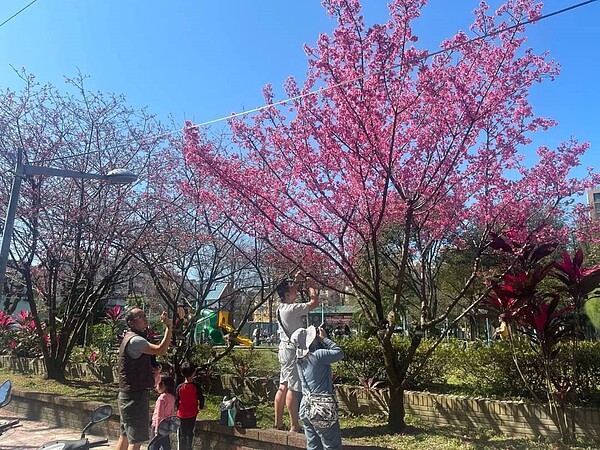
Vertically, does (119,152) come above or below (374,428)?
above

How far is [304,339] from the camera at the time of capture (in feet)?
14.4

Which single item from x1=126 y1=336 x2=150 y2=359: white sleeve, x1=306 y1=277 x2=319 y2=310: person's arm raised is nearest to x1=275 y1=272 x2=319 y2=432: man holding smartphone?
x1=306 y1=277 x2=319 y2=310: person's arm raised

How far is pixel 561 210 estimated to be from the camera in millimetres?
6230

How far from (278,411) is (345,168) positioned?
2.66 metres

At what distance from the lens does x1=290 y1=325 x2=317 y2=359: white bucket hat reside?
4188 millimetres

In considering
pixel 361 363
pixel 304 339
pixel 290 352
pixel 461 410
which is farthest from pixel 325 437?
pixel 361 363

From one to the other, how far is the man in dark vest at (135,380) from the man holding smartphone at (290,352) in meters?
1.22

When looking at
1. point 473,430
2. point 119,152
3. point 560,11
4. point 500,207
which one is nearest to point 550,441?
point 473,430

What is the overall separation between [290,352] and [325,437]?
1.51m

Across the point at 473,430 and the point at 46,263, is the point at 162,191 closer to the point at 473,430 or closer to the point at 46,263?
the point at 46,263

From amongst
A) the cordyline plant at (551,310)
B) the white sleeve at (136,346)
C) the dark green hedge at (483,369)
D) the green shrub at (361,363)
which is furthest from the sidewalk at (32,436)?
the cordyline plant at (551,310)

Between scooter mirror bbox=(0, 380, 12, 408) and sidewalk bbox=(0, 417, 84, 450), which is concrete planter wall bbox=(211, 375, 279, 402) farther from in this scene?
scooter mirror bbox=(0, 380, 12, 408)

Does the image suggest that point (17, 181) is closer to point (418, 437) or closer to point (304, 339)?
point (304, 339)

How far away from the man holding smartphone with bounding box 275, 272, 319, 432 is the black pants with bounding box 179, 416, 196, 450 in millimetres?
850
